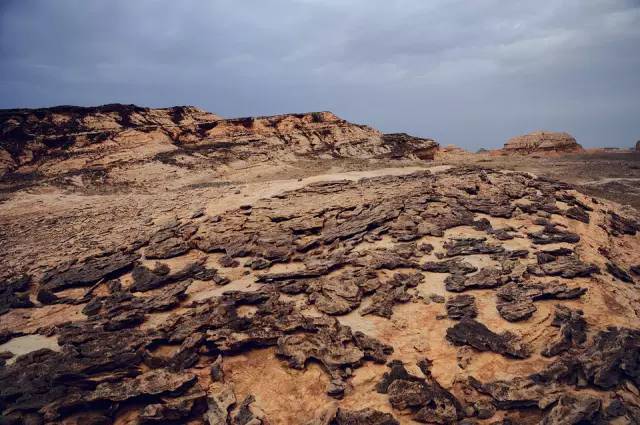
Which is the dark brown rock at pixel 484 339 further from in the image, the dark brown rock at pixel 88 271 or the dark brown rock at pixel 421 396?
the dark brown rock at pixel 88 271

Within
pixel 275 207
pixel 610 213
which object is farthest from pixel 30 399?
pixel 610 213

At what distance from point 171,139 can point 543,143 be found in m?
44.2

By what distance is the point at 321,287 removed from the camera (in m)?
11.7

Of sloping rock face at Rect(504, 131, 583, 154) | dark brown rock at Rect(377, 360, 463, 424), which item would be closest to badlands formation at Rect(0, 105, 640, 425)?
dark brown rock at Rect(377, 360, 463, 424)

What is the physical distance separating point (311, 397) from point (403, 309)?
3.66 meters

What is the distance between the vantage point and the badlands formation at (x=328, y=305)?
8.35m

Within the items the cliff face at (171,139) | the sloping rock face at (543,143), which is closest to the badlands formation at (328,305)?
the cliff face at (171,139)

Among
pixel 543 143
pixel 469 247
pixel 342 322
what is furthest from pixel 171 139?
pixel 543 143

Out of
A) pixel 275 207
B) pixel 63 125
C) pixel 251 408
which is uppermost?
pixel 63 125

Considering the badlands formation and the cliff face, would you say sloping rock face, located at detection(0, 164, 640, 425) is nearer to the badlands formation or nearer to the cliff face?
the badlands formation

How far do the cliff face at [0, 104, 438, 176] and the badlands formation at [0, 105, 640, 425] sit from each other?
953 centimetres

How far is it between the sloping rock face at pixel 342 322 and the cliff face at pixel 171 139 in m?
17.2

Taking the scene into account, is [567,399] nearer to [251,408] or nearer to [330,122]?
[251,408]

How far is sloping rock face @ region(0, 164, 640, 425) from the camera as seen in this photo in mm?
8281
